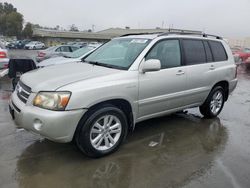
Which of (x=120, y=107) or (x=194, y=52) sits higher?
(x=194, y=52)

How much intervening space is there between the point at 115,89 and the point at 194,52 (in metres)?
2.24

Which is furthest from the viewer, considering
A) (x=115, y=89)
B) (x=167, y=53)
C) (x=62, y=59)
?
(x=62, y=59)

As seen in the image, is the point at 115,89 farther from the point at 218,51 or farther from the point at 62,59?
the point at 62,59

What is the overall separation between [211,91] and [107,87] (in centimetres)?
293

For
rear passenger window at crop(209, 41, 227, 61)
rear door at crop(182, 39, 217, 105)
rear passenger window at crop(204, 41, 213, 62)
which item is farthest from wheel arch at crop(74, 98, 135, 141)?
rear passenger window at crop(209, 41, 227, 61)

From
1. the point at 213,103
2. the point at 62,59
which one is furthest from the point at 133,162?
the point at 62,59

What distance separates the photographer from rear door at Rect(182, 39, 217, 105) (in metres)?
4.92

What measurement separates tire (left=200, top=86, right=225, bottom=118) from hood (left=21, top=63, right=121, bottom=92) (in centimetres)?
263

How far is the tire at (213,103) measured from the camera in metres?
5.62

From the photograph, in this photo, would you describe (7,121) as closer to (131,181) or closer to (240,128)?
(131,181)

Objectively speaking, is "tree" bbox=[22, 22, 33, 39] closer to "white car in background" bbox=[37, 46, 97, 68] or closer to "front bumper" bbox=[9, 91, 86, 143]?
"white car in background" bbox=[37, 46, 97, 68]

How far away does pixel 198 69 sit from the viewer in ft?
16.5

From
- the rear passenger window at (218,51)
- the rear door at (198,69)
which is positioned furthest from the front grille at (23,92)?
the rear passenger window at (218,51)

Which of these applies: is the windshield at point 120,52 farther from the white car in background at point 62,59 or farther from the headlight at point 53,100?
the white car in background at point 62,59
